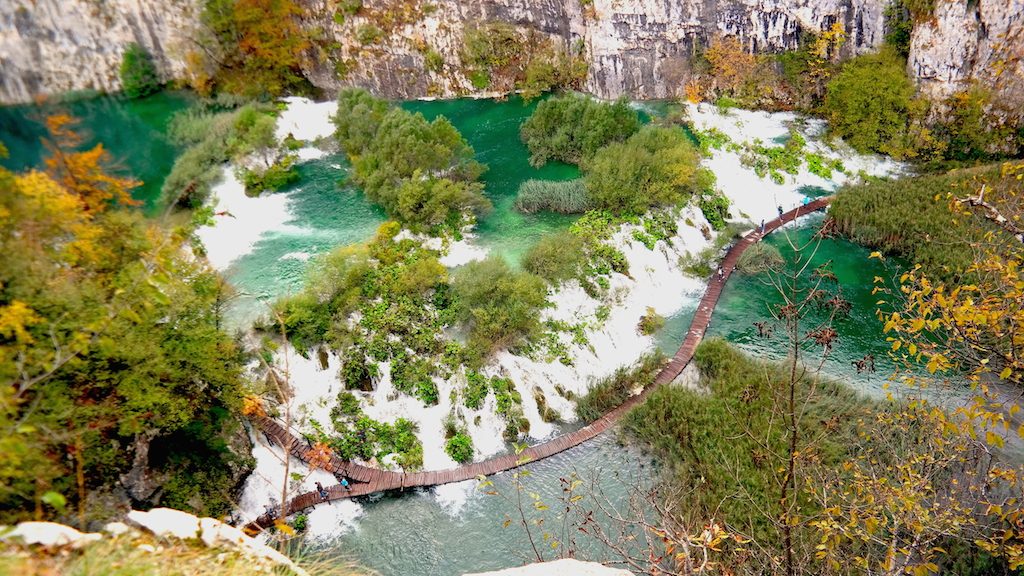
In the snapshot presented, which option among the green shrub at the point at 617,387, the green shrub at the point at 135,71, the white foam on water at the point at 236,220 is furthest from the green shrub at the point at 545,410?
the green shrub at the point at 135,71

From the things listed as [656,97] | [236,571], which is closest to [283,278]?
[236,571]

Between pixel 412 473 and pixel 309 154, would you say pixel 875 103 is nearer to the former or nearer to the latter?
pixel 412 473

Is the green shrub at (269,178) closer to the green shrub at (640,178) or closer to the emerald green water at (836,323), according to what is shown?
the green shrub at (640,178)

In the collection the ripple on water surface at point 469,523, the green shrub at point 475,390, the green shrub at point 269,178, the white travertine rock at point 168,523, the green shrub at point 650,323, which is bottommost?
the ripple on water surface at point 469,523

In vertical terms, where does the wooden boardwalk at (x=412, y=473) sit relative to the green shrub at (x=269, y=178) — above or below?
below

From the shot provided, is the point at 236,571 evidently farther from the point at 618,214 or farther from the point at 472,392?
the point at 618,214

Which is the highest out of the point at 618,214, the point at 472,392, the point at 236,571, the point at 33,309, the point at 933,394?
the point at 33,309
